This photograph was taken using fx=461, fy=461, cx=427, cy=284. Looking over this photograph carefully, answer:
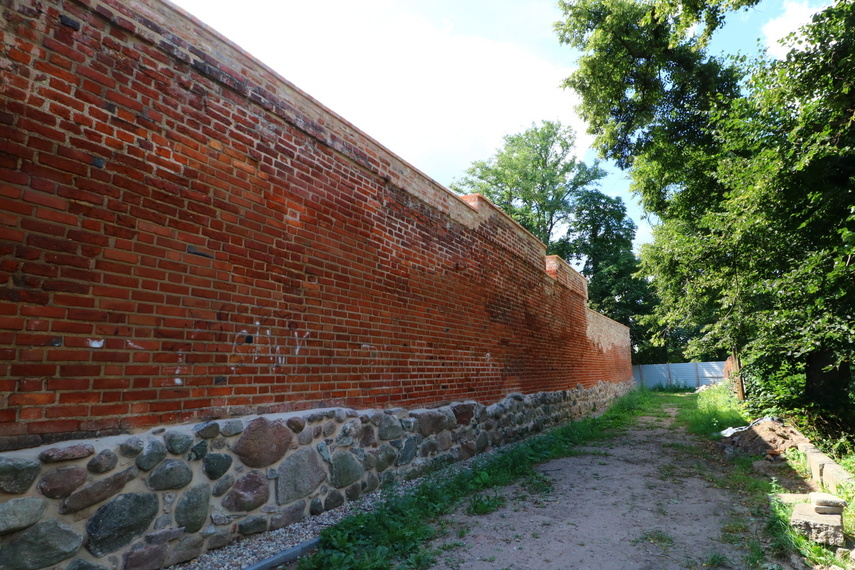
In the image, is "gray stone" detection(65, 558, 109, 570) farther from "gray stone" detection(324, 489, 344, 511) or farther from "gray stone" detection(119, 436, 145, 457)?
"gray stone" detection(324, 489, 344, 511)

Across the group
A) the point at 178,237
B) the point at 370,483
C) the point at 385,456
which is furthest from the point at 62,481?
the point at 385,456

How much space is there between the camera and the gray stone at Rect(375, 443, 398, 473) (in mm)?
4781

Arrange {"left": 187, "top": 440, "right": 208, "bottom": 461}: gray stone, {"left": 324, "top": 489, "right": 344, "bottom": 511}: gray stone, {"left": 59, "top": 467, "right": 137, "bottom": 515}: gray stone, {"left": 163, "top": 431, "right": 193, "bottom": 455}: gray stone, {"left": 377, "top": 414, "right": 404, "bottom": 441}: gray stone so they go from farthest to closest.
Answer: {"left": 377, "top": 414, "right": 404, "bottom": 441}: gray stone → {"left": 324, "top": 489, "right": 344, "bottom": 511}: gray stone → {"left": 187, "top": 440, "right": 208, "bottom": 461}: gray stone → {"left": 163, "top": 431, "right": 193, "bottom": 455}: gray stone → {"left": 59, "top": 467, "right": 137, "bottom": 515}: gray stone

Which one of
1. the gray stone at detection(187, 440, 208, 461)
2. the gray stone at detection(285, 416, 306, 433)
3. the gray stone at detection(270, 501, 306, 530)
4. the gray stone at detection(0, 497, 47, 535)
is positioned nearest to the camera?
the gray stone at detection(0, 497, 47, 535)

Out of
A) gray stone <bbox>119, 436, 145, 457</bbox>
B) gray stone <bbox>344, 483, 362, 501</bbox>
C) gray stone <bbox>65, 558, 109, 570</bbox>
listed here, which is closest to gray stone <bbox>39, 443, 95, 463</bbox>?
gray stone <bbox>119, 436, 145, 457</bbox>

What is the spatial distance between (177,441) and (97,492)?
49 centimetres

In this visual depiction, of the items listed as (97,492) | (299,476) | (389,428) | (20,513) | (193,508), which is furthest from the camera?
(389,428)

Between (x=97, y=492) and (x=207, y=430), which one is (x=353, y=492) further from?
(x=97, y=492)

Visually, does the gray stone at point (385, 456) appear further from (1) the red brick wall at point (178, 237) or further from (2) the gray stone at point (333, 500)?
(2) the gray stone at point (333, 500)

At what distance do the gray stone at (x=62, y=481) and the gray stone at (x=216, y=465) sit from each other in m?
0.75

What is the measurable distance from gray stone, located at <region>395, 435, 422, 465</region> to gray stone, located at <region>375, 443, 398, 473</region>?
0.09 metres

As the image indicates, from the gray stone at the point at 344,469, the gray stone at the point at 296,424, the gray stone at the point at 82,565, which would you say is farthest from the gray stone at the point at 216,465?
the gray stone at the point at 344,469

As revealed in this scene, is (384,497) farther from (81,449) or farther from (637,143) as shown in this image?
(637,143)

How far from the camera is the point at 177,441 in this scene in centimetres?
301
